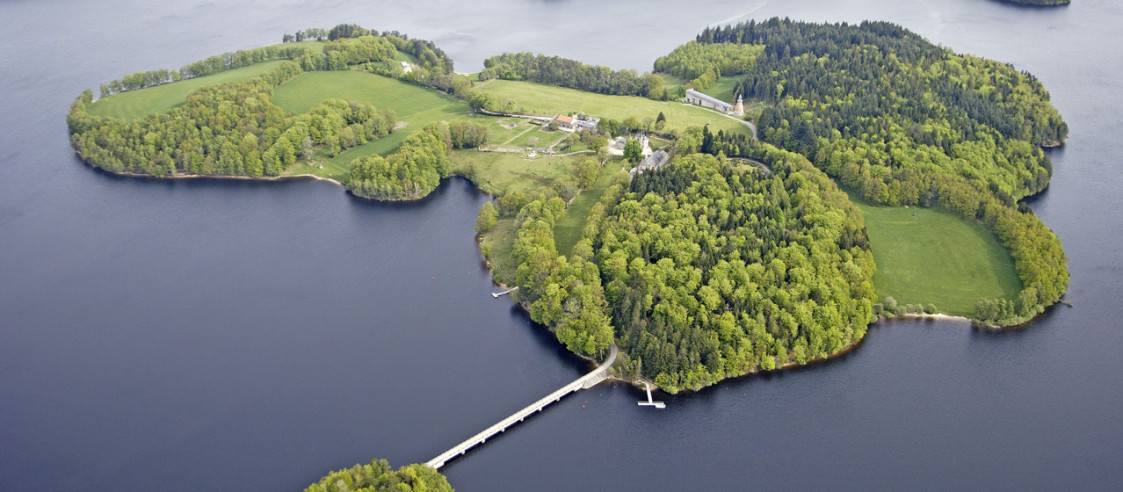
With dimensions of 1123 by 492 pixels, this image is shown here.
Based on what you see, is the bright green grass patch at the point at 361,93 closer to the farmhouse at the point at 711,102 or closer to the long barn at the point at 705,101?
the long barn at the point at 705,101

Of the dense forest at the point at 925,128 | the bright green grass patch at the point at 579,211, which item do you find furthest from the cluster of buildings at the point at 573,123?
the dense forest at the point at 925,128

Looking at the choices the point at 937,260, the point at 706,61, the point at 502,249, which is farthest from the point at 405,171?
the point at 706,61

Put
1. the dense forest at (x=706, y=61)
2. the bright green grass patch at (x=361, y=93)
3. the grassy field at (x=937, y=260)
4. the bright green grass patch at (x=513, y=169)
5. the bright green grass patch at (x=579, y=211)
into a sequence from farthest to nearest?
the dense forest at (x=706, y=61)
the bright green grass patch at (x=361, y=93)
the bright green grass patch at (x=513, y=169)
the bright green grass patch at (x=579, y=211)
the grassy field at (x=937, y=260)

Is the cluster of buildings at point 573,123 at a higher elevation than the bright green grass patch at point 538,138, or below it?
higher

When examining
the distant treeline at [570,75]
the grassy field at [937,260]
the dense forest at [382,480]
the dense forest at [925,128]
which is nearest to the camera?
the dense forest at [382,480]

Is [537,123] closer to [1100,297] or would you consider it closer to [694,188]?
[694,188]

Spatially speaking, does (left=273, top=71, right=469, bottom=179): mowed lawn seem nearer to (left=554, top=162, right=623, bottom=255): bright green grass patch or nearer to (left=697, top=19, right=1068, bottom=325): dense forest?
(left=554, top=162, right=623, bottom=255): bright green grass patch
